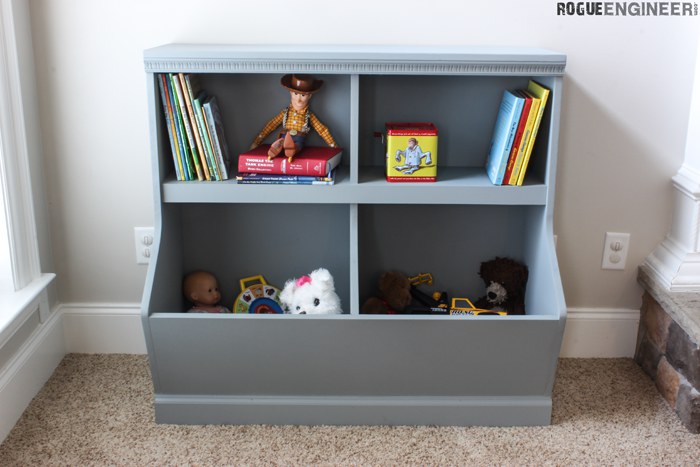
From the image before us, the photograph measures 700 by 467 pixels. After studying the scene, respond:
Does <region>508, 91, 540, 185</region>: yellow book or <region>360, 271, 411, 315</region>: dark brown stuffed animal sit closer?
<region>508, 91, 540, 185</region>: yellow book

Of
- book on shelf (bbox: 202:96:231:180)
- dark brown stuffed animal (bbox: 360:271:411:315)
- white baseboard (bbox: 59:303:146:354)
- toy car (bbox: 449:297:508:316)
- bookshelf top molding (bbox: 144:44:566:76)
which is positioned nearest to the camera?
bookshelf top molding (bbox: 144:44:566:76)

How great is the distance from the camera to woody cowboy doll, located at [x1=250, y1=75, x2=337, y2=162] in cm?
188

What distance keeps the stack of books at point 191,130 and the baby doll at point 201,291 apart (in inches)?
12.5

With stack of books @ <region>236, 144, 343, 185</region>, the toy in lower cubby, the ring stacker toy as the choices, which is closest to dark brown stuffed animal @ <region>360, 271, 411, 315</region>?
the toy in lower cubby

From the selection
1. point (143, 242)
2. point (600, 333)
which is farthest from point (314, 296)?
point (600, 333)

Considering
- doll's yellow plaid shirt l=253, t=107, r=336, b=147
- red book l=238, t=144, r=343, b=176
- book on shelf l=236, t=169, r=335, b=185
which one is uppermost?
doll's yellow plaid shirt l=253, t=107, r=336, b=147

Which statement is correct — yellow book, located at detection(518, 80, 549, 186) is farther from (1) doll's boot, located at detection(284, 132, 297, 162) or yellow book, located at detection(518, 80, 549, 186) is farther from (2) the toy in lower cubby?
(1) doll's boot, located at detection(284, 132, 297, 162)

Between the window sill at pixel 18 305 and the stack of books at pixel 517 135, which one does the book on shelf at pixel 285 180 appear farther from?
the window sill at pixel 18 305

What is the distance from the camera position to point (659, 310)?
80.4 inches

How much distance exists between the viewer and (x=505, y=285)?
2020mm

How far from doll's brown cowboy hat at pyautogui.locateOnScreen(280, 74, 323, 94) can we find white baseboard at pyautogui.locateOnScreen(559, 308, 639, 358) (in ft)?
3.22

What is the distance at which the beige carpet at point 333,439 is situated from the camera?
1705mm

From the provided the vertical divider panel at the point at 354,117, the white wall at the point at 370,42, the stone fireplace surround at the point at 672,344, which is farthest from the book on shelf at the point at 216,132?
the stone fireplace surround at the point at 672,344

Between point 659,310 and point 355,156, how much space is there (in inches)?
37.4
